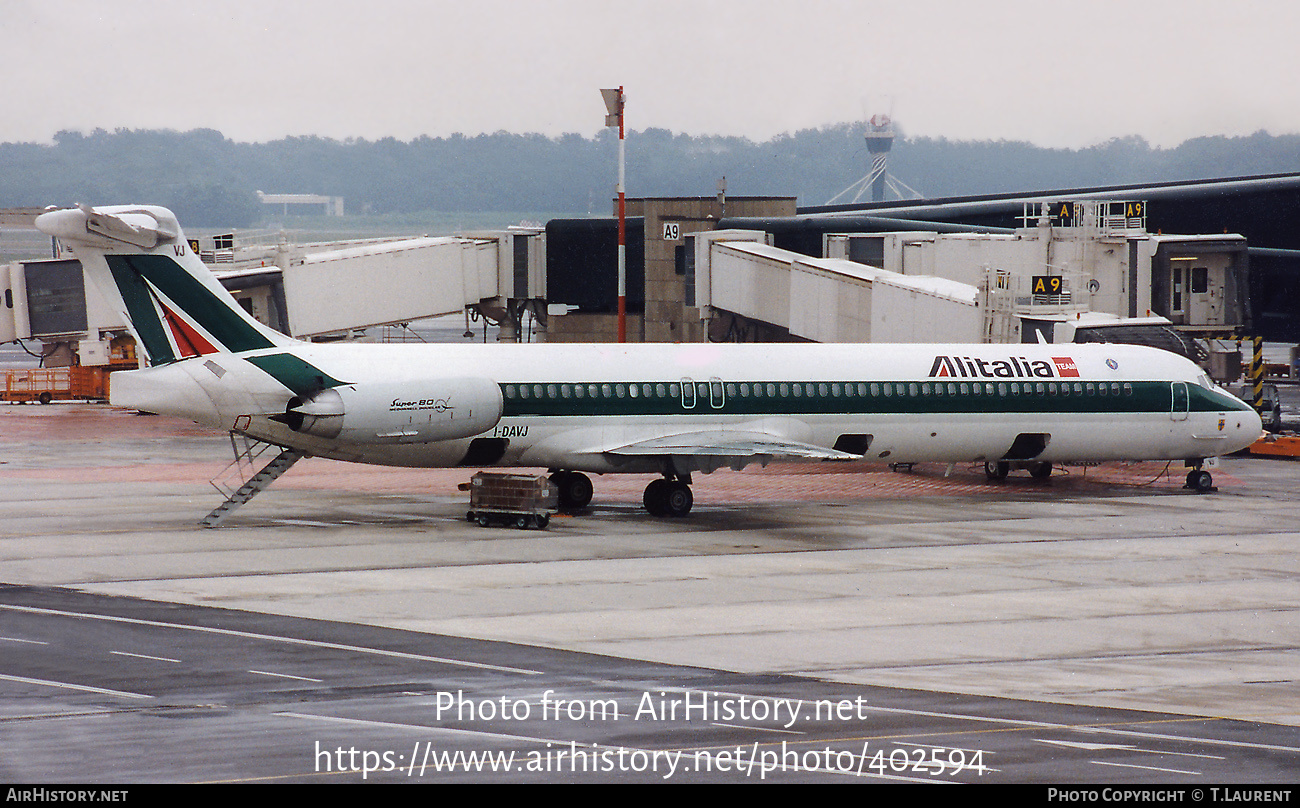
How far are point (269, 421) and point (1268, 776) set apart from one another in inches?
801

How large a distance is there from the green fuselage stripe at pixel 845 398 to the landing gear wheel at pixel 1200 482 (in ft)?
5.36

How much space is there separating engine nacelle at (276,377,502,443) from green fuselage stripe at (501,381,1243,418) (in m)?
1.05

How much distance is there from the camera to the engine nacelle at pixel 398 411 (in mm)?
28625

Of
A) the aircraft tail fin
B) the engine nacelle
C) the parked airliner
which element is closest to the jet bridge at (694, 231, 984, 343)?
the parked airliner

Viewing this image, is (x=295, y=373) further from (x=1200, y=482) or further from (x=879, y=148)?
(x=879, y=148)

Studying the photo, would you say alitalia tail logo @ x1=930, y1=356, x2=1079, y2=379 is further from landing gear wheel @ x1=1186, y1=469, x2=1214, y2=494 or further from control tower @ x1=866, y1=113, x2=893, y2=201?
control tower @ x1=866, y1=113, x2=893, y2=201

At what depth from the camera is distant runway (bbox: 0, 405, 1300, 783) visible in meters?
14.6

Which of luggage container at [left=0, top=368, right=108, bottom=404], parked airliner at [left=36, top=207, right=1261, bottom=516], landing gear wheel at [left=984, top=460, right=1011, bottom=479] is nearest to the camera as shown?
parked airliner at [left=36, top=207, right=1261, bottom=516]

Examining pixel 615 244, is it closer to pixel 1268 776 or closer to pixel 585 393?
pixel 585 393

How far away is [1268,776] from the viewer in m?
14.1

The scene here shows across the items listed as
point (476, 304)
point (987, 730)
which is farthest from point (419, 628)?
point (476, 304)

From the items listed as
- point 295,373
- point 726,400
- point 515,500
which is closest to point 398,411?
point 295,373

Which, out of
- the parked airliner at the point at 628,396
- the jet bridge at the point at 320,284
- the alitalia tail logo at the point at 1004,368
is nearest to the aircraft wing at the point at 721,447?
the parked airliner at the point at 628,396

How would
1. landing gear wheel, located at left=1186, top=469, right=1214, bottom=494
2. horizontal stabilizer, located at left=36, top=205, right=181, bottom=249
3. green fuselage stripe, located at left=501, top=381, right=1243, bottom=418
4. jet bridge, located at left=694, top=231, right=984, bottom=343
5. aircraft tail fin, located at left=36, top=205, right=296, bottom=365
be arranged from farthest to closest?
jet bridge, located at left=694, top=231, right=984, bottom=343
landing gear wheel, located at left=1186, top=469, right=1214, bottom=494
green fuselage stripe, located at left=501, top=381, right=1243, bottom=418
aircraft tail fin, located at left=36, top=205, right=296, bottom=365
horizontal stabilizer, located at left=36, top=205, right=181, bottom=249
